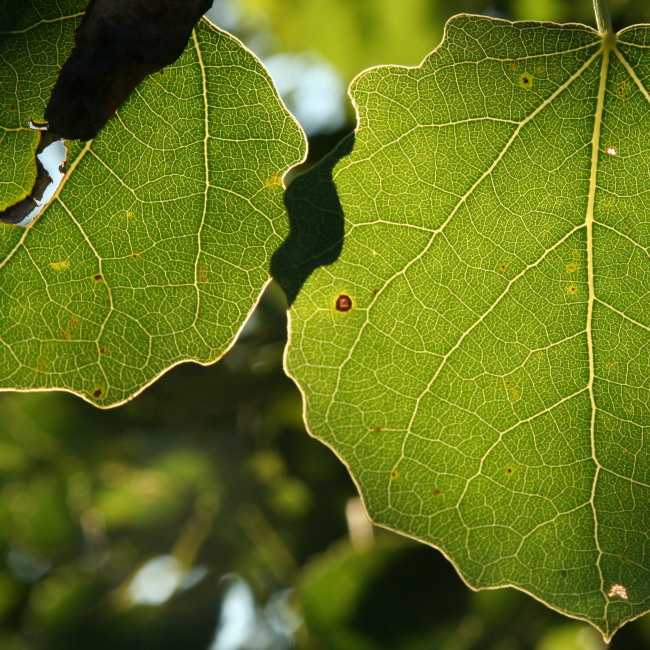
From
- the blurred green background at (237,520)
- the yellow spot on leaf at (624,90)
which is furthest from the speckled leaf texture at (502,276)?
the blurred green background at (237,520)

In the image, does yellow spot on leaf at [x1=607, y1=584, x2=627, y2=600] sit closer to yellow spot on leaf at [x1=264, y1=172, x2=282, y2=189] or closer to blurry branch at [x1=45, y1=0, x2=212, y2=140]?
yellow spot on leaf at [x1=264, y1=172, x2=282, y2=189]

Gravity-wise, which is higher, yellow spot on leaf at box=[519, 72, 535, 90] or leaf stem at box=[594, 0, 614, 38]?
leaf stem at box=[594, 0, 614, 38]

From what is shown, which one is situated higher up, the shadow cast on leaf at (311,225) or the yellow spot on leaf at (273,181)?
the yellow spot on leaf at (273,181)

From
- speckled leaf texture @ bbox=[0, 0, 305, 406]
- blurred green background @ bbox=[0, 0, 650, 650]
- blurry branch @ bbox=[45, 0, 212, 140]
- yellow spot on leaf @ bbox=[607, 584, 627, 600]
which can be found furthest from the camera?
blurred green background @ bbox=[0, 0, 650, 650]

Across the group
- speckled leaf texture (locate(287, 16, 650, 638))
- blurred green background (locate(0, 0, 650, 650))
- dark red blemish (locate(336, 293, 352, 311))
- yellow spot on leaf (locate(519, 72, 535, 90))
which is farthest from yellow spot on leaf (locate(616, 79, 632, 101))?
blurred green background (locate(0, 0, 650, 650))

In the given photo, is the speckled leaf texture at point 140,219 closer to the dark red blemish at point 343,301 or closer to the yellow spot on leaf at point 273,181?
the yellow spot on leaf at point 273,181

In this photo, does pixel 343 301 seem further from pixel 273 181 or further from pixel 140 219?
pixel 140 219
